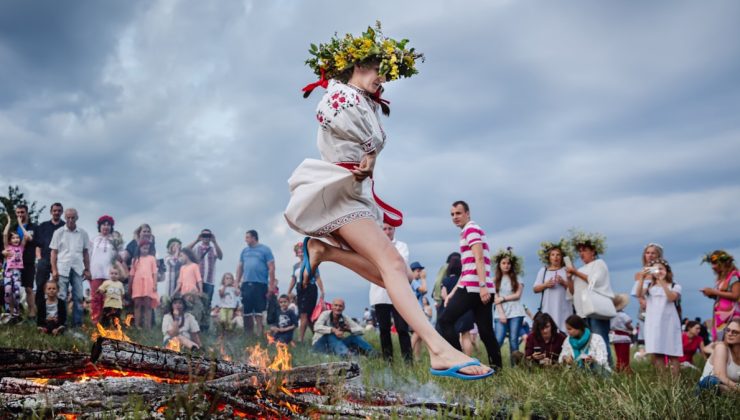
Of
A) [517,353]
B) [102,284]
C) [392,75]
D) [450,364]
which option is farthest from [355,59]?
[102,284]

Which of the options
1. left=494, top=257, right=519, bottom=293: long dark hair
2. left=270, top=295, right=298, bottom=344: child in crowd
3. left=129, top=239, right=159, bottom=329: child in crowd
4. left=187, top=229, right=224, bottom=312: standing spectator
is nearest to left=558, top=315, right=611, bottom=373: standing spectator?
left=494, top=257, right=519, bottom=293: long dark hair

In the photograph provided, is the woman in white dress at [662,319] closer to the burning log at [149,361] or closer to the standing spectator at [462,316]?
the standing spectator at [462,316]

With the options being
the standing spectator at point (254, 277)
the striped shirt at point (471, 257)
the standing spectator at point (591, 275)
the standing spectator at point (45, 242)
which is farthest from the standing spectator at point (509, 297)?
the standing spectator at point (45, 242)

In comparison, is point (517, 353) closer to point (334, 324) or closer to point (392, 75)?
point (334, 324)

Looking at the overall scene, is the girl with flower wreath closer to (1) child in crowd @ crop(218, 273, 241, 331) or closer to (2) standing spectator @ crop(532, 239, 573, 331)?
(2) standing spectator @ crop(532, 239, 573, 331)

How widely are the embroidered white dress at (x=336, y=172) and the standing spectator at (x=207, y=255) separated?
937cm

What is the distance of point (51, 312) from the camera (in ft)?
38.0

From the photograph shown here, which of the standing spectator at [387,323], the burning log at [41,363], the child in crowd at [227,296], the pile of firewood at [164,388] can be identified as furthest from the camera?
the child in crowd at [227,296]

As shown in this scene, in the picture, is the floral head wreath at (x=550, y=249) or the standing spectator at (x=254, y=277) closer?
the floral head wreath at (x=550, y=249)

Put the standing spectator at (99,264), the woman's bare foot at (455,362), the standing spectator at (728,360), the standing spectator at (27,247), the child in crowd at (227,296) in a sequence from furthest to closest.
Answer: the child in crowd at (227,296), the standing spectator at (27,247), the standing spectator at (99,264), the standing spectator at (728,360), the woman's bare foot at (455,362)

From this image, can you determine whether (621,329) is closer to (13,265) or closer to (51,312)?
(51,312)

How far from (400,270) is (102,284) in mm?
9416

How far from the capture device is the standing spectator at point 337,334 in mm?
11383

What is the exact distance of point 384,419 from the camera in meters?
3.40
